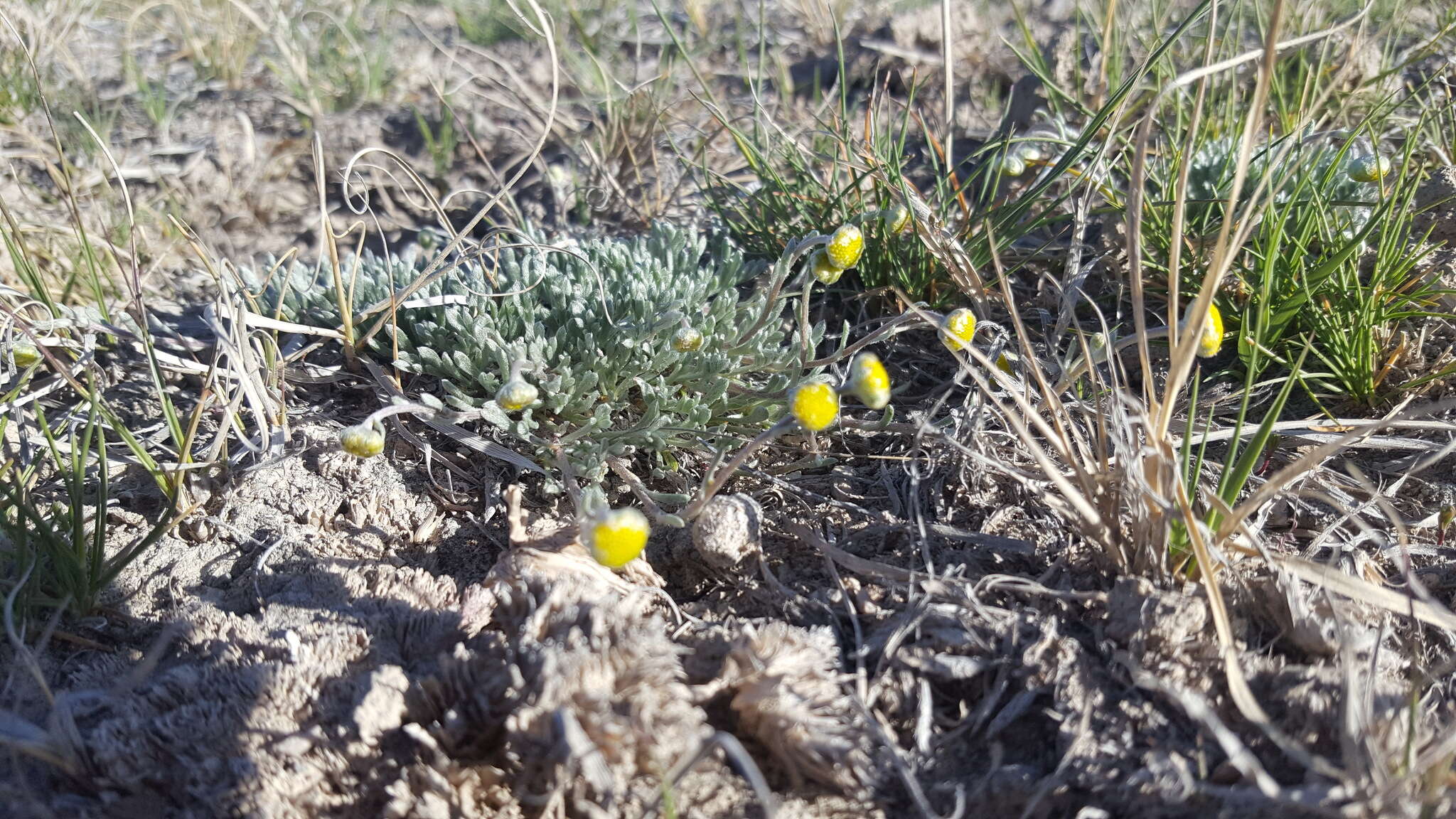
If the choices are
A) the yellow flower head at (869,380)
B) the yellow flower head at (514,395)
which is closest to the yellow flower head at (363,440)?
the yellow flower head at (514,395)

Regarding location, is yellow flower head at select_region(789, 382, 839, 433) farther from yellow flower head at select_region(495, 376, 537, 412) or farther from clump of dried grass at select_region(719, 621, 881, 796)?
yellow flower head at select_region(495, 376, 537, 412)

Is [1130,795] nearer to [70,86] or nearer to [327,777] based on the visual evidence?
[327,777]

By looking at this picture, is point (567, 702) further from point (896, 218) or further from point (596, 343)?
point (896, 218)

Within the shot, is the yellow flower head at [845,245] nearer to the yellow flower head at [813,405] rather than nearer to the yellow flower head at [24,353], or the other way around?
the yellow flower head at [813,405]

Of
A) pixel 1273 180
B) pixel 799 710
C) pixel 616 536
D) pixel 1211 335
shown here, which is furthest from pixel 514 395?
pixel 1273 180

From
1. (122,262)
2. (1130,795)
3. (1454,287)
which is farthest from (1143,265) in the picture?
(122,262)

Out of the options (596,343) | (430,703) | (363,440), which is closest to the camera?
(430,703)
